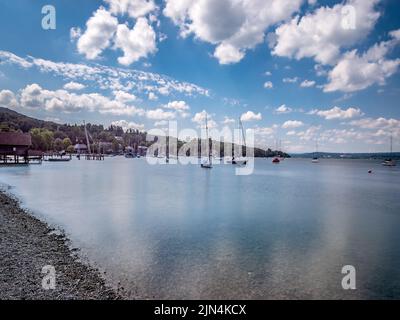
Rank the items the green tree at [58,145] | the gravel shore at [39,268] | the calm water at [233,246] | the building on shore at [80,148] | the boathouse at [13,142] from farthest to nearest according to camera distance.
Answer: the building on shore at [80,148] < the green tree at [58,145] < the boathouse at [13,142] < the calm water at [233,246] < the gravel shore at [39,268]

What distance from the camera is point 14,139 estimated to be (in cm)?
6228

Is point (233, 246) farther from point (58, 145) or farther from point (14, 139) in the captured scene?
point (58, 145)

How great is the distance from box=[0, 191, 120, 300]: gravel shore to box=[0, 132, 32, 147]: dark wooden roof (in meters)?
60.4

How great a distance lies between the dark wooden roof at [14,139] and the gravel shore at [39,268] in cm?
6042

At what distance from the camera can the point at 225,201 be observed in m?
25.7

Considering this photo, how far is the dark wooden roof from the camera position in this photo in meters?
60.7

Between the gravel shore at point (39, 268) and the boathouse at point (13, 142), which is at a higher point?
the boathouse at point (13, 142)

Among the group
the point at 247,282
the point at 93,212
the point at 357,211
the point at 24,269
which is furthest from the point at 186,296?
the point at 357,211

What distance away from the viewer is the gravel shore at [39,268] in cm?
686

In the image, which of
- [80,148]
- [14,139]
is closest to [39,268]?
[14,139]

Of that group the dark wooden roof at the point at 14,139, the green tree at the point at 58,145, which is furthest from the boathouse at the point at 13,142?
the green tree at the point at 58,145

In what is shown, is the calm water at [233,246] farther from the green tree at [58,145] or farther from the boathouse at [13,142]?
the green tree at [58,145]

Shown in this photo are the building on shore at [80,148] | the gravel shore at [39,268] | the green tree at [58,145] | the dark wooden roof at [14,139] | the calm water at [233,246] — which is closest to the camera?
the gravel shore at [39,268]
